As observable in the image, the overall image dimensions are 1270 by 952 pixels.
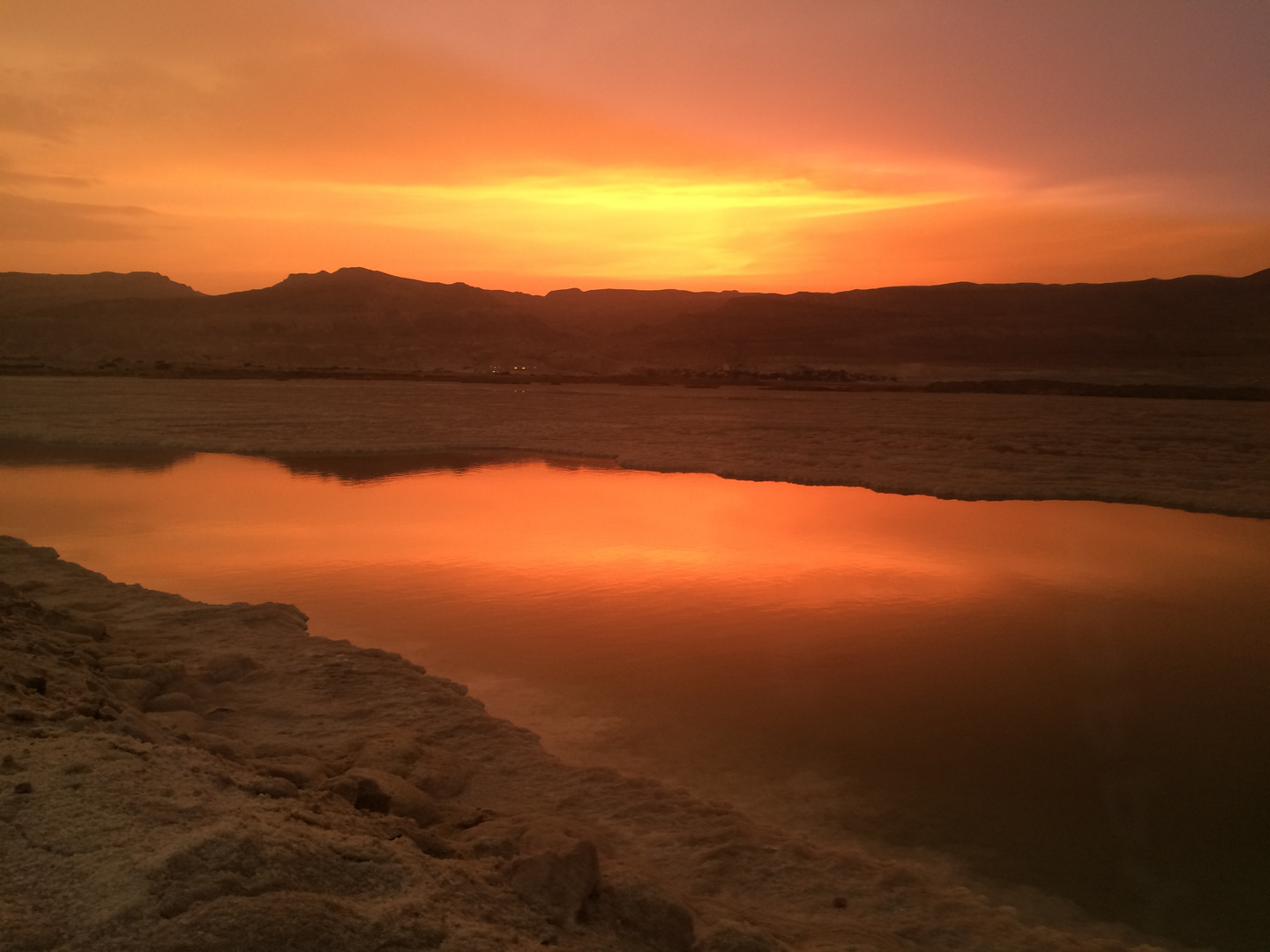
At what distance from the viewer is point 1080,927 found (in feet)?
12.6

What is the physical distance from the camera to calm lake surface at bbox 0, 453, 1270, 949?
4.66 m

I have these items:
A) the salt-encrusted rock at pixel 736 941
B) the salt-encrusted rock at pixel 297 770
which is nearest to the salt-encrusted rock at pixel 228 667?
the salt-encrusted rock at pixel 297 770

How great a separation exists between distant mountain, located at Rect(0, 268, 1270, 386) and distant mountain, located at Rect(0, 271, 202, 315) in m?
35.5

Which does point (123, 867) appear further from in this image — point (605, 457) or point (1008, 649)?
point (605, 457)

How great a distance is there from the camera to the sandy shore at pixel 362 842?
2.71 metres

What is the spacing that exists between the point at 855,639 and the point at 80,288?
153 m

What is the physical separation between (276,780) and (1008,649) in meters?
5.41

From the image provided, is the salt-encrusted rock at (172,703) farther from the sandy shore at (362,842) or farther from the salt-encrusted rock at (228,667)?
the salt-encrusted rock at (228,667)

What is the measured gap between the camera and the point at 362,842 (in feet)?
10.6

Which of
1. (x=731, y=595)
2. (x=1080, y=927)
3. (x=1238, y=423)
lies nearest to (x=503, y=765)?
(x=1080, y=927)

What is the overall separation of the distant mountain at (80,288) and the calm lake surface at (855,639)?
404 ft

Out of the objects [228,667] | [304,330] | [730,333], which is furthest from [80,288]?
[228,667]

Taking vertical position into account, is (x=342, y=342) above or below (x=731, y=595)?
above

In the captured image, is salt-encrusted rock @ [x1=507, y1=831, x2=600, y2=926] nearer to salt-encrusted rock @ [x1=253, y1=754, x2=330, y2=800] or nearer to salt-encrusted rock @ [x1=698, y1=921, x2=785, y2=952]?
salt-encrusted rock @ [x1=698, y1=921, x2=785, y2=952]
